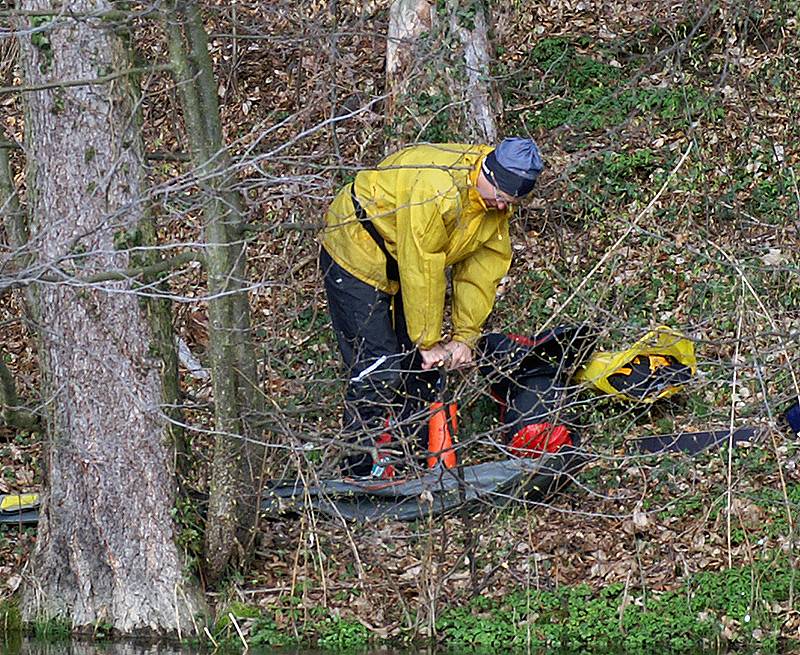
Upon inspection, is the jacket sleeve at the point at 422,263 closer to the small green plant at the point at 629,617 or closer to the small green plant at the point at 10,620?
the small green plant at the point at 629,617

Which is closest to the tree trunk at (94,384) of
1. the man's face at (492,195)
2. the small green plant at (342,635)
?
the small green plant at (342,635)

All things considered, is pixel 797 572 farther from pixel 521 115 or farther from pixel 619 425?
pixel 521 115

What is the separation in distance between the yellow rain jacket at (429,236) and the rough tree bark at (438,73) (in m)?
2.09

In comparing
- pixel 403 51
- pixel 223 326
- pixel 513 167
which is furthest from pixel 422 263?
pixel 403 51

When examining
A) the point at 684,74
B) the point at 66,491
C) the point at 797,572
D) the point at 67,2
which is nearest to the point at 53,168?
the point at 67,2

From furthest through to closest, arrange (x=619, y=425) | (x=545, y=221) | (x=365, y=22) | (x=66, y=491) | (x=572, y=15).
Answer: (x=572, y=15), (x=365, y=22), (x=545, y=221), (x=619, y=425), (x=66, y=491)

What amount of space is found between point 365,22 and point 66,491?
544 cm

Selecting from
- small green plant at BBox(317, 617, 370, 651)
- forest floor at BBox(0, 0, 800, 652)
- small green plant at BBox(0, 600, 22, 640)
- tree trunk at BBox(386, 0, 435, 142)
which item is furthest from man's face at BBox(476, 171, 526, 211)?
small green plant at BBox(0, 600, 22, 640)

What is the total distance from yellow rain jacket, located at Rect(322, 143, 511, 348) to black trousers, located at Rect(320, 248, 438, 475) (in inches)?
4.1

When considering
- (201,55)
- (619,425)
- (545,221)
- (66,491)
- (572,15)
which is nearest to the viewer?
(201,55)

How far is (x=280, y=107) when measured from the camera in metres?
11.4

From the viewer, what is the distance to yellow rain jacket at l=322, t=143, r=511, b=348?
7137mm

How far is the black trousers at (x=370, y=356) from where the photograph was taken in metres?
7.48

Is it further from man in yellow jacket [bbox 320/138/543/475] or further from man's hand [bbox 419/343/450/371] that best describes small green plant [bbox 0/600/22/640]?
man's hand [bbox 419/343/450/371]
